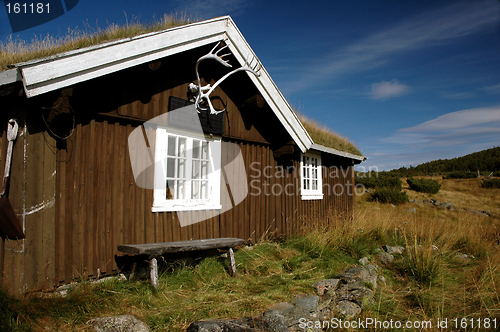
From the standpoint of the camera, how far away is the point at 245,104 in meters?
6.88

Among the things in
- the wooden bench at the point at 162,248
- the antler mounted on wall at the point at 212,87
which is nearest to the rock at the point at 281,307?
the wooden bench at the point at 162,248

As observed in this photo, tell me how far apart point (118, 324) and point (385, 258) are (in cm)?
530

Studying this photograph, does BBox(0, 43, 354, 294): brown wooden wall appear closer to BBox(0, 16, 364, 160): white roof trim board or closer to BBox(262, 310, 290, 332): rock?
BBox(0, 16, 364, 160): white roof trim board

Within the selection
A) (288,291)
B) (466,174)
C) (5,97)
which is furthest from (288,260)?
(466,174)

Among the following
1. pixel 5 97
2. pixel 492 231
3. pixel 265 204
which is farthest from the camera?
pixel 492 231

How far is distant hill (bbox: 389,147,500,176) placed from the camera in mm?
39156

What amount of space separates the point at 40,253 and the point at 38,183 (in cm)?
85

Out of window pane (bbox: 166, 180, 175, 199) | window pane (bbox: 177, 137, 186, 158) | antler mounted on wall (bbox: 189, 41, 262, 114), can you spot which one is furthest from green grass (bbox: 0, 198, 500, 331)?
antler mounted on wall (bbox: 189, 41, 262, 114)

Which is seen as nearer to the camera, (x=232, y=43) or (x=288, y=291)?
(x=288, y=291)

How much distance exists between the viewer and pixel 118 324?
3.31 metres

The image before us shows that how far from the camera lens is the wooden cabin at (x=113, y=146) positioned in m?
3.82

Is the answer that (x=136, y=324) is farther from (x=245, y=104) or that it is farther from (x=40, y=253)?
(x=245, y=104)

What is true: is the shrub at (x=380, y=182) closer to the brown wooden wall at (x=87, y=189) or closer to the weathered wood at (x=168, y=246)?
the brown wooden wall at (x=87, y=189)

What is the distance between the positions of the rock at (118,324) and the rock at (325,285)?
254 cm
